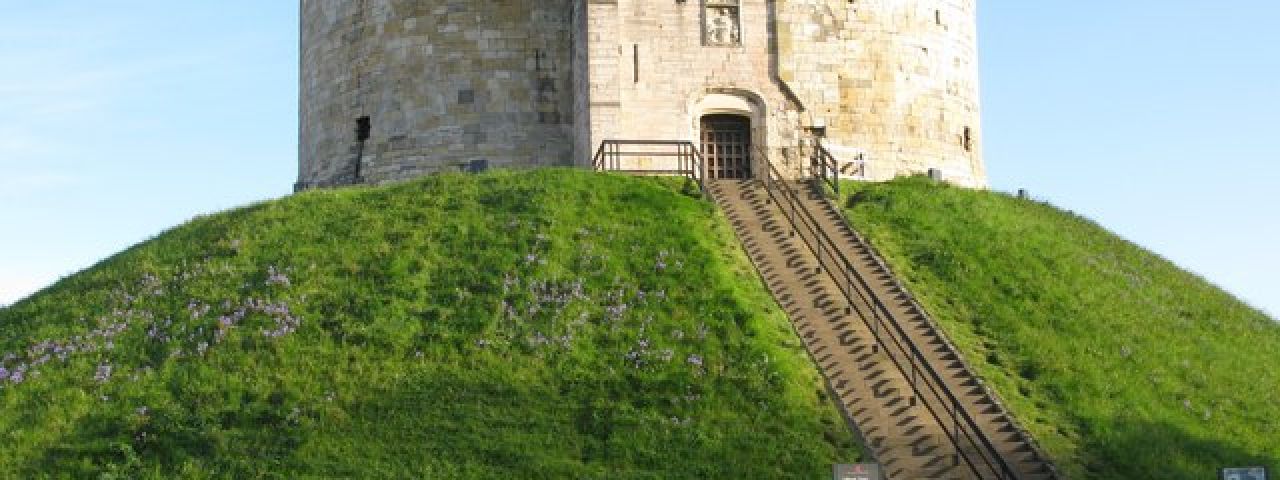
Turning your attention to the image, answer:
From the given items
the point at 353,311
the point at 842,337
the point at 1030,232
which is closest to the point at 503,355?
the point at 353,311

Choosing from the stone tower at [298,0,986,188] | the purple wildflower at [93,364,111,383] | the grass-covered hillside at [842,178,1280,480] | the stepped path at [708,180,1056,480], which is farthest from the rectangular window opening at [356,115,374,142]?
the purple wildflower at [93,364,111,383]

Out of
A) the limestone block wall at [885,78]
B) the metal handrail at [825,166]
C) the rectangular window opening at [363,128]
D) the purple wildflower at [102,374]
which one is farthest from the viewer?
the rectangular window opening at [363,128]

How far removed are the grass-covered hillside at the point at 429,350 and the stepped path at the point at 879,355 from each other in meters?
0.49

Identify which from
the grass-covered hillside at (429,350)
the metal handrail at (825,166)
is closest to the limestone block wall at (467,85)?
the metal handrail at (825,166)

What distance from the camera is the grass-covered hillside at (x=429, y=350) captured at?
1983cm

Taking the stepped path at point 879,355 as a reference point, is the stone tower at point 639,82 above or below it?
above

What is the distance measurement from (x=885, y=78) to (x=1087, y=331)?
32.2 ft

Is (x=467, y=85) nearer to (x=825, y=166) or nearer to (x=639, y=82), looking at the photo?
(x=639, y=82)

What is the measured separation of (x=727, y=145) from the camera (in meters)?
32.2

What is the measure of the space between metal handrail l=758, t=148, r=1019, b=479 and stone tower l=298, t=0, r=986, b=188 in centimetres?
355

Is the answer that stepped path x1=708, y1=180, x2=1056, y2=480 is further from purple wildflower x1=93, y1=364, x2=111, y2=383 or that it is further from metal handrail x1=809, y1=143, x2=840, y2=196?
purple wildflower x1=93, y1=364, x2=111, y2=383

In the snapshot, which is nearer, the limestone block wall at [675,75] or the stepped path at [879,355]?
the stepped path at [879,355]

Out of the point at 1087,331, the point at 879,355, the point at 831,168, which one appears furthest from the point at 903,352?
the point at 831,168

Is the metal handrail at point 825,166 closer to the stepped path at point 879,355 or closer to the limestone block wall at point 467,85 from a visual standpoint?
the stepped path at point 879,355
